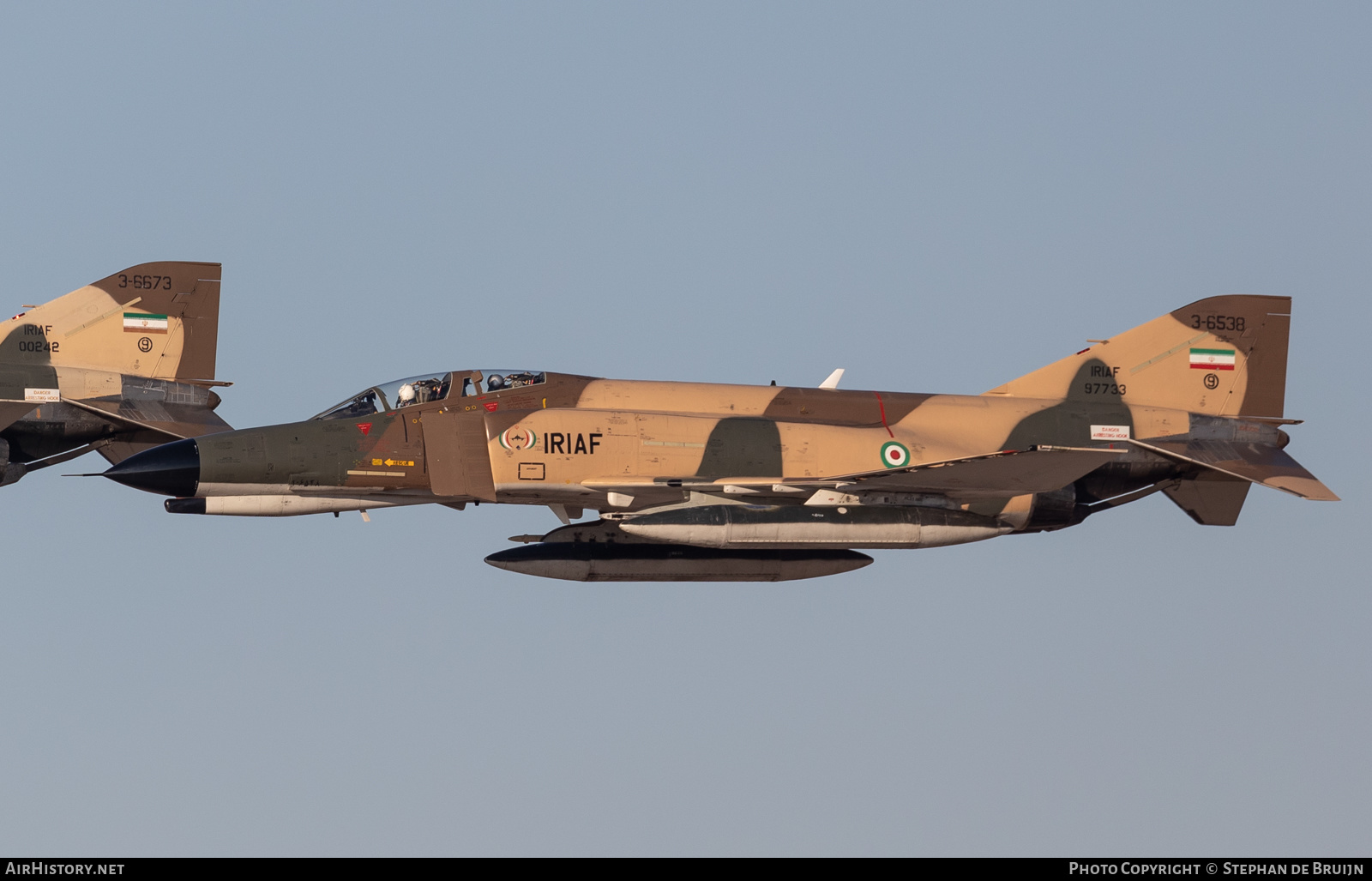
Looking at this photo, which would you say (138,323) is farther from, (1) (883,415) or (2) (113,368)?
(1) (883,415)

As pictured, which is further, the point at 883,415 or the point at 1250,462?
the point at 1250,462

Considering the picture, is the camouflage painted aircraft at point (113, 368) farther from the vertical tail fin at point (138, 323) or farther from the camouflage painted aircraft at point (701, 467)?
the camouflage painted aircraft at point (701, 467)

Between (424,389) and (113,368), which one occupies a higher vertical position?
(113,368)

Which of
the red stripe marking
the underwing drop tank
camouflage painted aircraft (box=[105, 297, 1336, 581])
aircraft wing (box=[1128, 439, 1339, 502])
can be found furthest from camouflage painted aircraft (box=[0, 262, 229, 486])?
aircraft wing (box=[1128, 439, 1339, 502])

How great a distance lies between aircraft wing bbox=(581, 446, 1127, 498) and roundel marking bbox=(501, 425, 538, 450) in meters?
0.83

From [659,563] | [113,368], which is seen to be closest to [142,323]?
[113,368]

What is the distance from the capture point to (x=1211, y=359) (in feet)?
104

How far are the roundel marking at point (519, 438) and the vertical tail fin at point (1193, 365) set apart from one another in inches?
293

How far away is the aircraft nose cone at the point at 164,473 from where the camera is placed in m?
27.0

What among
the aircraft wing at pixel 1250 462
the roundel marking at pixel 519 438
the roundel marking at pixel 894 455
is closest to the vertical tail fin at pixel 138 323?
the roundel marking at pixel 519 438

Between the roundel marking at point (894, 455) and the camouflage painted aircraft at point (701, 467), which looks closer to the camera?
the camouflage painted aircraft at point (701, 467)

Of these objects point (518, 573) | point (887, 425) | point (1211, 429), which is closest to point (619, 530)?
point (518, 573)

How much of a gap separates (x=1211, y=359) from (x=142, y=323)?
1663 centimetres

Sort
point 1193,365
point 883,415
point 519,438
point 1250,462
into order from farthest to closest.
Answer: point 1193,365 → point 1250,462 → point 883,415 → point 519,438
